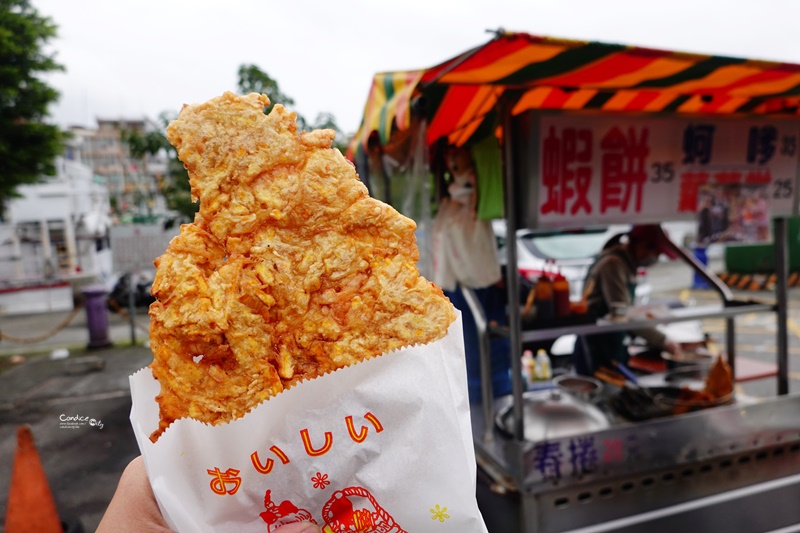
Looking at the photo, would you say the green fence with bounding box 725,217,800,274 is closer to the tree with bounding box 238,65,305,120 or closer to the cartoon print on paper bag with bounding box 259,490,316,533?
the tree with bounding box 238,65,305,120

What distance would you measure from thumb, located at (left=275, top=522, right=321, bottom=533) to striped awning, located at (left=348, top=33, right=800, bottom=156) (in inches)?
79.9

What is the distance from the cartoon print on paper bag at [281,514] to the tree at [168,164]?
4.55 meters

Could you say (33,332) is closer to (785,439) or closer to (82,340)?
(82,340)

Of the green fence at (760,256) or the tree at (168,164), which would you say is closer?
the tree at (168,164)

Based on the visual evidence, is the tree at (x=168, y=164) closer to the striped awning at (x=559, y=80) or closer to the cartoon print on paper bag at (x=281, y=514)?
the striped awning at (x=559, y=80)

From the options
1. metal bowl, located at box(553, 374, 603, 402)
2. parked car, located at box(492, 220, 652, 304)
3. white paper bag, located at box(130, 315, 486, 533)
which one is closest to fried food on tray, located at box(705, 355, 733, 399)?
metal bowl, located at box(553, 374, 603, 402)

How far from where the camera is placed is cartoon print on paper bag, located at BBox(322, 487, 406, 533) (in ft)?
3.80

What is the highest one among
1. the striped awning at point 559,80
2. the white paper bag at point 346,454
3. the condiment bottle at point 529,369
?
the striped awning at point 559,80

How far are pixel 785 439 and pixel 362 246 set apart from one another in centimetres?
400

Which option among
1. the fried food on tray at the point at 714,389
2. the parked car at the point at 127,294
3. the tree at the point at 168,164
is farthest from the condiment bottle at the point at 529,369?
the parked car at the point at 127,294

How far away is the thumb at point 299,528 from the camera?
1159mm

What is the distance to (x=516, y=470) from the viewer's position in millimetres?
3107

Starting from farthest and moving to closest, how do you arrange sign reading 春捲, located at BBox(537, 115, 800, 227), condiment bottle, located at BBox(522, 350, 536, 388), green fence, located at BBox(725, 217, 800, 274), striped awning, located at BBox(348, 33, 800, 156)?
green fence, located at BBox(725, 217, 800, 274)
condiment bottle, located at BBox(522, 350, 536, 388)
sign reading 春捲, located at BBox(537, 115, 800, 227)
striped awning, located at BBox(348, 33, 800, 156)

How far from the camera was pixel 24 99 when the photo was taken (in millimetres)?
12250
